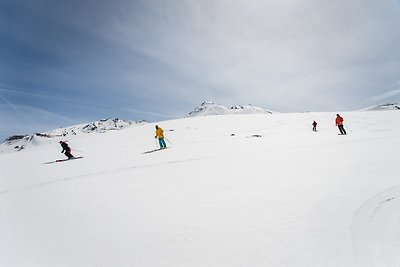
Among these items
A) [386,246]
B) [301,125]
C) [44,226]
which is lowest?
[386,246]

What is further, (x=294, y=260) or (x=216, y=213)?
(x=216, y=213)

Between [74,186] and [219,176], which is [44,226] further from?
[219,176]

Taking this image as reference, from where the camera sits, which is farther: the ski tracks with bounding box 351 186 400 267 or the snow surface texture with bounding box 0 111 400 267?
the snow surface texture with bounding box 0 111 400 267

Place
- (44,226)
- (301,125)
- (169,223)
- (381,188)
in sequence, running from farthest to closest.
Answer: (301,125) → (381,188) → (44,226) → (169,223)

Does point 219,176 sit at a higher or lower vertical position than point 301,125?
lower

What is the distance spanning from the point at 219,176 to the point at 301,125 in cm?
2813

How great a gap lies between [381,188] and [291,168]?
9.32 ft

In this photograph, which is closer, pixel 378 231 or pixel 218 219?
pixel 378 231

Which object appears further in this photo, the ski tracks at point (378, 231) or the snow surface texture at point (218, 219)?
the snow surface texture at point (218, 219)

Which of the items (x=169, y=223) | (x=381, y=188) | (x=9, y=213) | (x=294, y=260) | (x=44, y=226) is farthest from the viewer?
(x=9, y=213)

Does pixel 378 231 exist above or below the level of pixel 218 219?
below

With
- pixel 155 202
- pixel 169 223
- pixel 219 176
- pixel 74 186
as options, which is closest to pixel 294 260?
pixel 169 223

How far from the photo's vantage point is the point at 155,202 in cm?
589

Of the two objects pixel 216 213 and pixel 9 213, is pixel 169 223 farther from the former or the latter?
pixel 9 213
